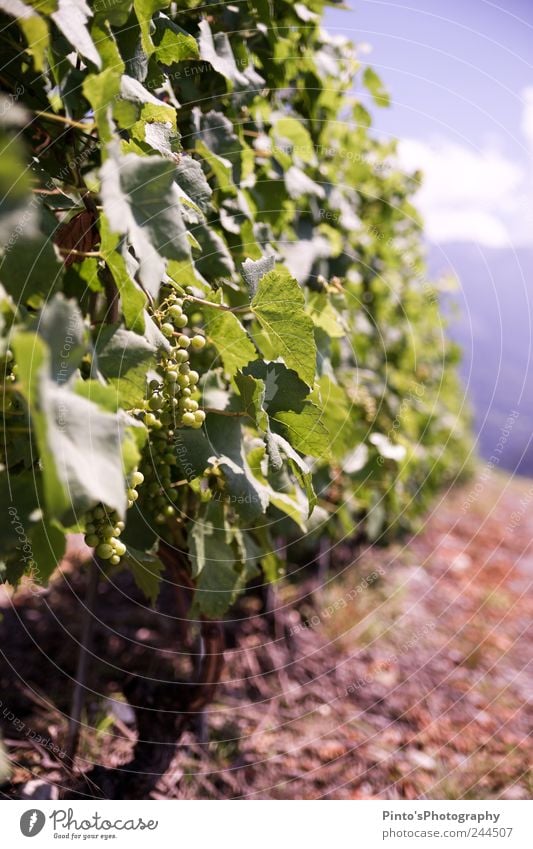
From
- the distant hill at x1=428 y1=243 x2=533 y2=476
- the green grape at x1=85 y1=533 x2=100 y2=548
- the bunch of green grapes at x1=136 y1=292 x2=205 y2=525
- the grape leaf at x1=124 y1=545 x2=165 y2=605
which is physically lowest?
the grape leaf at x1=124 y1=545 x2=165 y2=605

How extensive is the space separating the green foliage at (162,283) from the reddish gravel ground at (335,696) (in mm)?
675

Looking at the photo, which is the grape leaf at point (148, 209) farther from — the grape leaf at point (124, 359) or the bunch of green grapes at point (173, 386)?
the bunch of green grapes at point (173, 386)

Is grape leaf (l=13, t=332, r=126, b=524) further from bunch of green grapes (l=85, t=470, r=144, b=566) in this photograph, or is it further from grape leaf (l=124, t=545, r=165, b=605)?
grape leaf (l=124, t=545, r=165, b=605)

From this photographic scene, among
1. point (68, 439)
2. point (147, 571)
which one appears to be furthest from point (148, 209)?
point (147, 571)

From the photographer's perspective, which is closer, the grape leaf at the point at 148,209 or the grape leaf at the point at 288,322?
the grape leaf at the point at 148,209

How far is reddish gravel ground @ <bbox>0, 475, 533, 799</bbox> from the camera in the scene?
6.29 ft

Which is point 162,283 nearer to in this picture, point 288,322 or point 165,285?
point 165,285

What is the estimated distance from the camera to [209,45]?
1.30 m

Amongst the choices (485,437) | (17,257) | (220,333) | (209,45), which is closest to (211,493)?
(220,333)

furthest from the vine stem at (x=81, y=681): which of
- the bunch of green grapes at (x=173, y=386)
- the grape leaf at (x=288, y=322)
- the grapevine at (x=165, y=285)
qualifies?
the grape leaf at (x=288, y=322)

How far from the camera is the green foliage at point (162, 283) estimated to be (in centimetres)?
79

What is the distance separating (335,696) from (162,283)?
184cm

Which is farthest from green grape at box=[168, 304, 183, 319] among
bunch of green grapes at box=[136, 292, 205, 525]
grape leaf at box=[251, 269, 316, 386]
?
grape leaf at box=[251, 269, 316, 386]

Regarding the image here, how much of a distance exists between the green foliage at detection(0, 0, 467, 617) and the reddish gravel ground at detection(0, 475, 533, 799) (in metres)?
0.67
